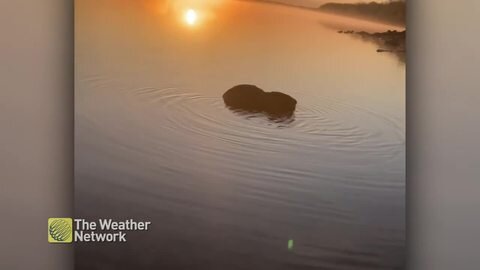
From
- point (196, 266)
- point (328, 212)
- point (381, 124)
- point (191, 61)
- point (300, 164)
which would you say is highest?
point (191, 61)

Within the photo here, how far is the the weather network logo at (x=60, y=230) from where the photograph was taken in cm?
166

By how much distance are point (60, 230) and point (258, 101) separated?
64cm

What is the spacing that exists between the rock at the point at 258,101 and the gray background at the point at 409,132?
13.4 inches

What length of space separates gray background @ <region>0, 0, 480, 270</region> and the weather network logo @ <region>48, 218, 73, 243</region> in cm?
2

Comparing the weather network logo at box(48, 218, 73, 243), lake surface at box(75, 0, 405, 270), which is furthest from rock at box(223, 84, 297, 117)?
the weather network logo at box(48, 218, 73, 243)

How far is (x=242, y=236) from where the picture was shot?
1.67 metres

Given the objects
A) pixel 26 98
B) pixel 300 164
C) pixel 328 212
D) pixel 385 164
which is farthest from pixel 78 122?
pixel 385 164

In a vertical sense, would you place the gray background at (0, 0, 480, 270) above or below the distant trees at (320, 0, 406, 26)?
below

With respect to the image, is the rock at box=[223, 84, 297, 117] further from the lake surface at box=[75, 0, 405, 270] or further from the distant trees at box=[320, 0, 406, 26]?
the distant trees at box=[320, 0, 406, 26]

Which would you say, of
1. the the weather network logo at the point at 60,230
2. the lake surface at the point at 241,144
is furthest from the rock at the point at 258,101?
the the weather network logo at the point at 60,230

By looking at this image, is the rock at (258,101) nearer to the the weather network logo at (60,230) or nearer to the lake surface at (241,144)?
the lake surface at (241,144)

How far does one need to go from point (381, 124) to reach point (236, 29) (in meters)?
0.47

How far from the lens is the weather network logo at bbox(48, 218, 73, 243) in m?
1.66

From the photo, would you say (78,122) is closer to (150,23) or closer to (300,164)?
(150,23)
